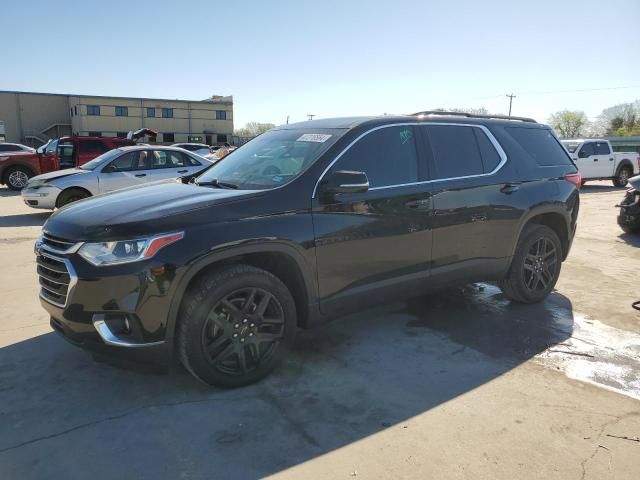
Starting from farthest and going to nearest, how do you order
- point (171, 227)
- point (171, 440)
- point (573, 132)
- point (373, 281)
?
point (573, 132), point (373, 281), point (171, 227), point (171, 440)

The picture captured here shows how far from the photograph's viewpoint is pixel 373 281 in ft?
12.9

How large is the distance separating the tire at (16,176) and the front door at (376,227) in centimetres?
1636

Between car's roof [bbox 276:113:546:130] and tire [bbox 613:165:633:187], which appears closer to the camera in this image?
car's roof [bbox 276:113:546:130]

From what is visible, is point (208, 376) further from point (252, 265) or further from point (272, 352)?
point (252, 265)

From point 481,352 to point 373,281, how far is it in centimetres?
109

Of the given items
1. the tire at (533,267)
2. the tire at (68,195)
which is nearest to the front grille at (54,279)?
the tire at (533,267)

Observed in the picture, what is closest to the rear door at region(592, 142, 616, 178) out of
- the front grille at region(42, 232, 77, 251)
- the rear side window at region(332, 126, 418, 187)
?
the rear side window at region(332, 126, 418, 187)

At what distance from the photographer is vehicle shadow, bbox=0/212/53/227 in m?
10.3

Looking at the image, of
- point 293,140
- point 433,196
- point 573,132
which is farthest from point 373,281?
point 573,132

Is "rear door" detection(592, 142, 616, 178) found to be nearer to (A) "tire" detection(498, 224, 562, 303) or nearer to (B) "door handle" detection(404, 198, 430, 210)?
(A) "tire" detection(498, 224, 562, 303)

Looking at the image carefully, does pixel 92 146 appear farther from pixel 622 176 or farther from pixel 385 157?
pixel 622 176

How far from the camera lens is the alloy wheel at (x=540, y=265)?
5156 mm

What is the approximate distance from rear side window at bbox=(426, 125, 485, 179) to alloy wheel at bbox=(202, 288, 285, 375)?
1.85 m

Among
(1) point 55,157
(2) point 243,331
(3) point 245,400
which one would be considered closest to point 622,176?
(1) point 55,157
